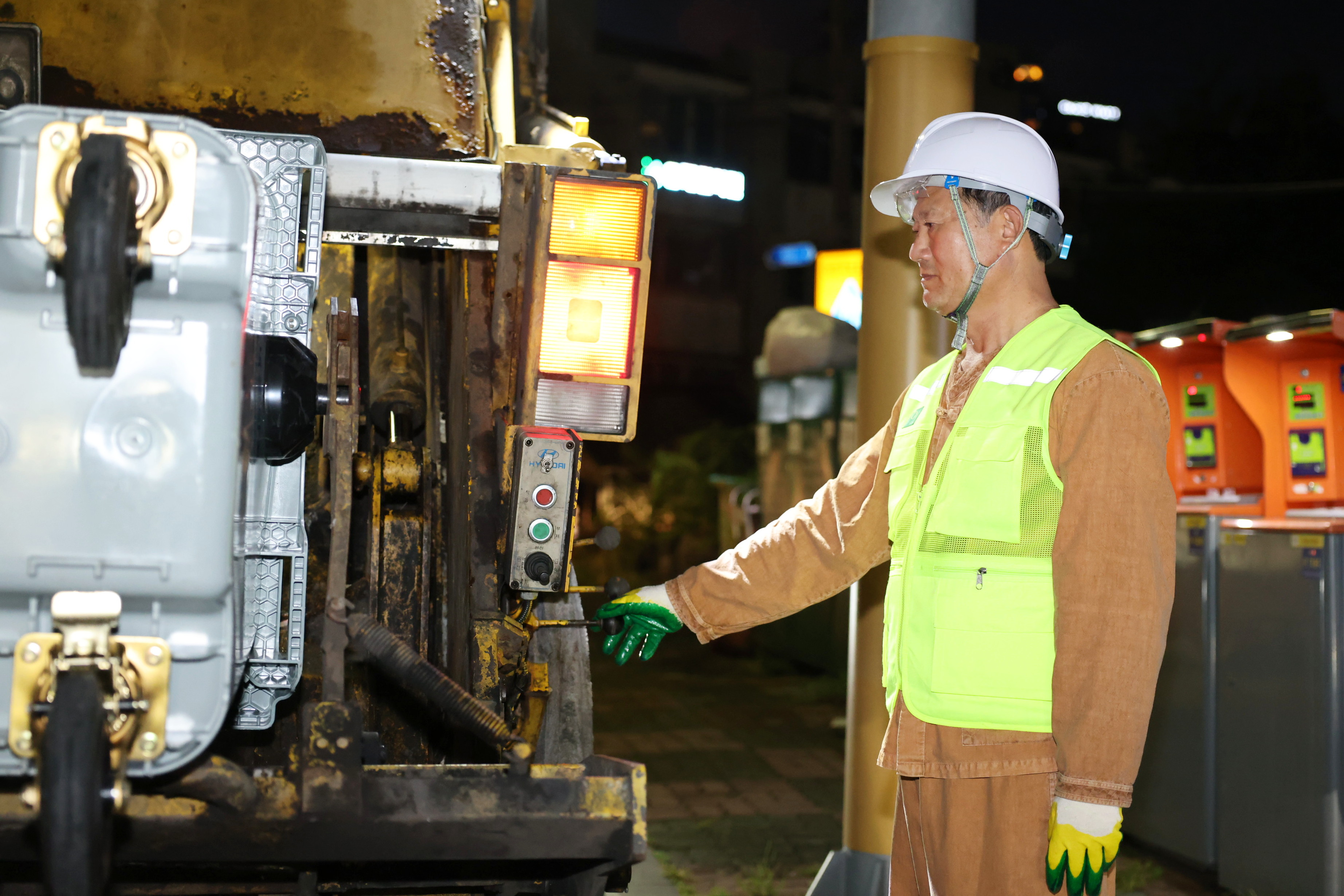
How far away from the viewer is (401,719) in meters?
3.68

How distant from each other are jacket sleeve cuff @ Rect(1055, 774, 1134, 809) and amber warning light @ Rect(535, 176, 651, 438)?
50.1 inches

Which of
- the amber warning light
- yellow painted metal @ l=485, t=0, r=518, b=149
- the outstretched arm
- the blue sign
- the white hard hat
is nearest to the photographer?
the white hard hat

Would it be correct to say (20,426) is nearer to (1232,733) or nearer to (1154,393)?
(1154,393)

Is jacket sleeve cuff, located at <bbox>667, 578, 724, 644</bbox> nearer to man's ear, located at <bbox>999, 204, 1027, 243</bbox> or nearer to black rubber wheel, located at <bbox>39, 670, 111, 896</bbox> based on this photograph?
man's ear, located at <bbox>999, 204, 1027, 243</bbox>

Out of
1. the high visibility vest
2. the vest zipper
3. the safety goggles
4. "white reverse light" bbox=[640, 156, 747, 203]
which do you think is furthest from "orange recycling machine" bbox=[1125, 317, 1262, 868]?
"white reverse light" bbox=[640, 156, 747, 203]

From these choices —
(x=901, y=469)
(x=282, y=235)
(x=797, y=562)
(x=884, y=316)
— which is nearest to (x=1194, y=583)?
(x=884, y=316)

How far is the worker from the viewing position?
2316mm

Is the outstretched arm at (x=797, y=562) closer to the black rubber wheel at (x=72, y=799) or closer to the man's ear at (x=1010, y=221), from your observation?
the man's ear at (x=1010, y=221)

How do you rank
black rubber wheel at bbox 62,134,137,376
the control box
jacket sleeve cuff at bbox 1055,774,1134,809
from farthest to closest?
the control box → jacket sleeve cuff at bbox 1055,774,1134,809 → black rubber wheel at bbox 62,134,137,376

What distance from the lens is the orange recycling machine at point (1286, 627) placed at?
4832 mm

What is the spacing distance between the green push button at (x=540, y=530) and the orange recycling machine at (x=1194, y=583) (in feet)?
11.2

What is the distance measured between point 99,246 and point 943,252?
Answer: 1.73m

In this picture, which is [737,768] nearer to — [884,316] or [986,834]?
[884,316]

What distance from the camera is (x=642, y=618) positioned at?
10.5ft
